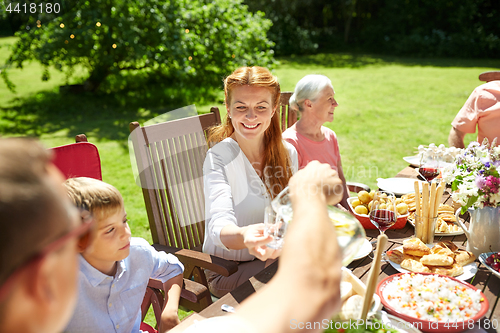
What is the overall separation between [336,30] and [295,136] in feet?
63.6

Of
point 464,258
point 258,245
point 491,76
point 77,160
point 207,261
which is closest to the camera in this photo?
point 258,245

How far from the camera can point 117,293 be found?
5.38 feet

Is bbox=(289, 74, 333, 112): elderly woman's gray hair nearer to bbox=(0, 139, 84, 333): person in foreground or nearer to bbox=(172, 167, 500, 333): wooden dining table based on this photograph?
bbox=(172, 167, 500, 333): wooden dining table

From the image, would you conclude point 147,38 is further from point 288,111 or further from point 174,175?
point 174,175

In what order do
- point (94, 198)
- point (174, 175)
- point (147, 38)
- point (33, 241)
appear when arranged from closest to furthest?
point (33, 241)
point (94, 198)
point (174, 175)
point (147, 38)

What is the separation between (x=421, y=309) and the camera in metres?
1.28

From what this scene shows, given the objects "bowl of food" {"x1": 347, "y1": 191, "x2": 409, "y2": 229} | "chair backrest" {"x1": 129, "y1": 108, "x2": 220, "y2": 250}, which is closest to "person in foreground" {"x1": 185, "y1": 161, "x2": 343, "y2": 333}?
"bowl of food" {"x1": 347, "y1": 191, "x2": 409, "y2": 229}

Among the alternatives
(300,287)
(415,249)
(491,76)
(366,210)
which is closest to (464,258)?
(415,249)

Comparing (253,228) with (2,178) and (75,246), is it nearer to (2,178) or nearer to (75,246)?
(75,246)

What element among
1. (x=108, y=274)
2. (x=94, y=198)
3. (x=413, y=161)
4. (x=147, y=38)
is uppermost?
(x=147, y=38)

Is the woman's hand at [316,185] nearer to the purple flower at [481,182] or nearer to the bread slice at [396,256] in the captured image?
the bread slice at [396,256]

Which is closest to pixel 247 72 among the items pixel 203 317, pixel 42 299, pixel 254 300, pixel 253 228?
pixel 253 228

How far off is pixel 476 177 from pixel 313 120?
158 cm

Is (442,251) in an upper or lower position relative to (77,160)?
lower
